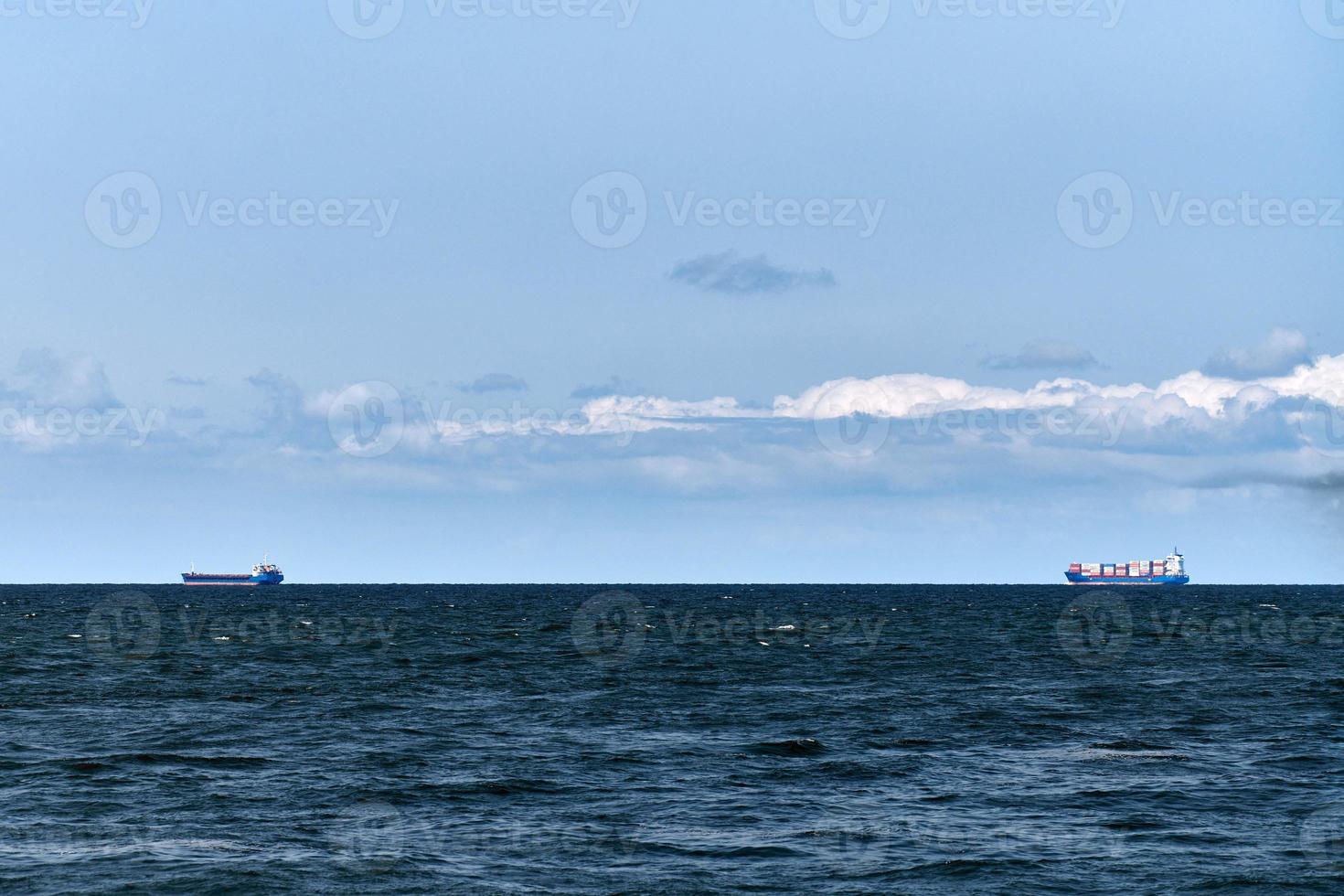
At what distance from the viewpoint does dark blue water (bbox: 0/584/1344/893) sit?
3192cm

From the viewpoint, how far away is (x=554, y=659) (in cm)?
9331

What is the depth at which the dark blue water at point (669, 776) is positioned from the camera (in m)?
31.9

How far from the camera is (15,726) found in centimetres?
5462

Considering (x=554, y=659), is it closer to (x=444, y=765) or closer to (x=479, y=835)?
(x=444, y=765)

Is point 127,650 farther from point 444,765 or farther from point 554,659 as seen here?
point 444,765

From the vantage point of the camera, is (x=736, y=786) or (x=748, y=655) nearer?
(x=736, y=786)

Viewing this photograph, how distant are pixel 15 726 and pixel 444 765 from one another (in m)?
21.5

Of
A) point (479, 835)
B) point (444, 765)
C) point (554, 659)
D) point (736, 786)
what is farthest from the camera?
point (554, 659)

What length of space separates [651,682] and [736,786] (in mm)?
33255

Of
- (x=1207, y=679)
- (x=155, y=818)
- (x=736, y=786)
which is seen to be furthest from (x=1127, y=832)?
(x=1207, y=679)

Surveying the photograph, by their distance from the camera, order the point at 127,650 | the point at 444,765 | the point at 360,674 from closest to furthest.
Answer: the point at 444,765 → the point at 360,674 → the point at 127,650

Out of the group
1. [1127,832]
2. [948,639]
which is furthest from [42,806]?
[948,639]

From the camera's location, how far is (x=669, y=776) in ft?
143

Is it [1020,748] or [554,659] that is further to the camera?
[554,659]
